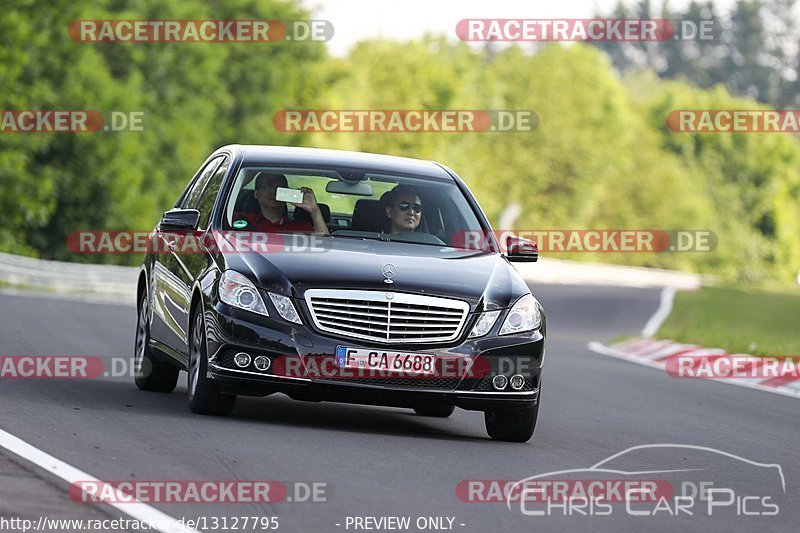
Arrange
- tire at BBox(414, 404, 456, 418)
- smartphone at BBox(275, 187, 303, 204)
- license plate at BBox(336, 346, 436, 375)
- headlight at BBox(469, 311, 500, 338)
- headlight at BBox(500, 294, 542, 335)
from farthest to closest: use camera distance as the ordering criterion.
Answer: tire at BBox(414, 404, 456, 418) → smartphone at BBox(275, 187, 303, 204) → headlight at BBox(500, 294, 542, 335) → headlight at BBox(469, 311, 500, 338) → license plate at BBox(336, 346, 436, 375)

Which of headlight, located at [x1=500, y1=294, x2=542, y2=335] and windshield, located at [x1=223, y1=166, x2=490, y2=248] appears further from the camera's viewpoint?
windshield, located at [x1=223, y1=166, x2=490, y2=248]

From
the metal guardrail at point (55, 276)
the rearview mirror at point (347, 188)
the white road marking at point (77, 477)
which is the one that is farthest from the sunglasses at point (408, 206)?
the metal guardrail at point (55, 276)

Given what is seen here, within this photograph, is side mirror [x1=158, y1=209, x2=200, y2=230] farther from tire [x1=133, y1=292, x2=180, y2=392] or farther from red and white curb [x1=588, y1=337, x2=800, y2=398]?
red and white curb [x1=588, y1=337, x2=800, y2=398]

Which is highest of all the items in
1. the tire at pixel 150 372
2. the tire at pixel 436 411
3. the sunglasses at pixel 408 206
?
the sunglasses at pixel 408 206

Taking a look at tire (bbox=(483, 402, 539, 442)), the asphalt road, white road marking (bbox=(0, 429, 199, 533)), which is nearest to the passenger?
the asphalt road

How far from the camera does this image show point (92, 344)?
16344 millimetres

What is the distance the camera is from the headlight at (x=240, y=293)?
9.85 meters

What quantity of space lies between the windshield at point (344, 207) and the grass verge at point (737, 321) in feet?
43.3

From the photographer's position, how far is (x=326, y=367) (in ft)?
32.0

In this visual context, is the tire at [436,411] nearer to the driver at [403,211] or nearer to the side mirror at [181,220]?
the driver at [403,211]

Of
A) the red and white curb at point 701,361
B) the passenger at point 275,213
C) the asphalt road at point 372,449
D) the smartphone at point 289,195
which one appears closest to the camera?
the asphalt road at point 372,449

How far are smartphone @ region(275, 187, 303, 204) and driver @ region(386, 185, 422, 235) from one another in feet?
1.87

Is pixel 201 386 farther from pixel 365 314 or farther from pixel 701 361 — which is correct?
pixel 701 361

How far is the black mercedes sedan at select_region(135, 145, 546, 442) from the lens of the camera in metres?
9.80
